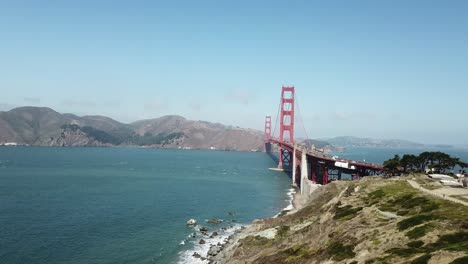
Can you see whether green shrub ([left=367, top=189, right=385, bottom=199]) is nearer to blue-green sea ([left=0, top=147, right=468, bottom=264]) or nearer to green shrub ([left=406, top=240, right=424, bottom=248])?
green shrub ([left=406, top=240, right=424, bottom=248])

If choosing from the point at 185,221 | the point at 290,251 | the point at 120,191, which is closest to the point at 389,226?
the point at 290,251

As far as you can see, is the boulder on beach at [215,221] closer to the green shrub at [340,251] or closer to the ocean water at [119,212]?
the ocean water at [119,212]

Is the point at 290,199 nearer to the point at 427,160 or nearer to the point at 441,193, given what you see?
the point at 427,160

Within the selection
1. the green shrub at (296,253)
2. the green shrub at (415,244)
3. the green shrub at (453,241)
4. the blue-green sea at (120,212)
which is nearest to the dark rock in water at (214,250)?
the blue-green sea at (120,212)

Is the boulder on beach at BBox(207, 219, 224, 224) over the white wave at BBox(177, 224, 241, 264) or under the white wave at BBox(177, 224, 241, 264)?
over

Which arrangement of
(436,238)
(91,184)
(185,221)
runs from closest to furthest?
(436,238), (185,221), (91,184)

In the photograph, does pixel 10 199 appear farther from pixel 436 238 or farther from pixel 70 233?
pixel 436 238

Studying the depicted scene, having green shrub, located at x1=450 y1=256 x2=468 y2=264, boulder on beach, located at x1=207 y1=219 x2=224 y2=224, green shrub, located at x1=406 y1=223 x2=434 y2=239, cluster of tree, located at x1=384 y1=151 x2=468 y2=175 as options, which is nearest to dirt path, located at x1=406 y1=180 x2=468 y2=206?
green shrub, located at x1=406 y1=223 x2=434 y2=239

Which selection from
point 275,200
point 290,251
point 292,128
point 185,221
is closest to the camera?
point 290,251
